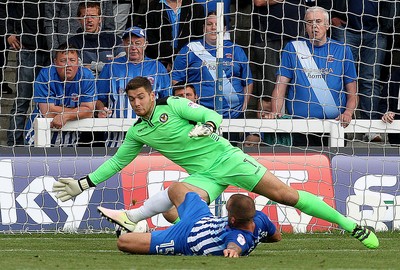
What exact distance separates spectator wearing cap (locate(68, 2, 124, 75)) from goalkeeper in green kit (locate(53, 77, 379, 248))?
3.63m

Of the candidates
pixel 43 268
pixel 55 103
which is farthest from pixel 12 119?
pixel 43 268

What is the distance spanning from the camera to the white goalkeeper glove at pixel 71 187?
10.7 metres

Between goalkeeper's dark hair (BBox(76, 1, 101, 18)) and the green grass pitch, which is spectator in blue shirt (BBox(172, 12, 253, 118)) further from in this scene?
the green grass pitch

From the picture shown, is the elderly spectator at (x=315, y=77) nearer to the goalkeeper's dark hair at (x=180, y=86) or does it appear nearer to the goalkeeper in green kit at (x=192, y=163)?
the goalkeeper's dark hair at (x=180, y=86)

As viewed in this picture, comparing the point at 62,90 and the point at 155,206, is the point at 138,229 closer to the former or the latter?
the point at 155,206

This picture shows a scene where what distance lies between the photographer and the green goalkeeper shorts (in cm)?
1011

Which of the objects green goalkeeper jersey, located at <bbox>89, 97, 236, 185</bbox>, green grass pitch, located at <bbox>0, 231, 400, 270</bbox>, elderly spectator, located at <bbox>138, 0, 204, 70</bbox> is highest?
elderly spectator, located at <bbox>138, 0, 204, 70</bbox>

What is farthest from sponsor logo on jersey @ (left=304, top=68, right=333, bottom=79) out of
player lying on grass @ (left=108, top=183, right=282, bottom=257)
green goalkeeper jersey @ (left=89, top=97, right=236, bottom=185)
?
player lying on grass @ (left=108, top=183, right=282, bottom=257)

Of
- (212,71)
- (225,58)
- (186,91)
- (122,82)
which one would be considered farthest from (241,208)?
(122,82)

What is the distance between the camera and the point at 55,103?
13828 mm

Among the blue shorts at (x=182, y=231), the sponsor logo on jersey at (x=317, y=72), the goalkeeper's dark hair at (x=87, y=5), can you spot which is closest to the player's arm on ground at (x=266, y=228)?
the blue shorts at (x=182, y=231)

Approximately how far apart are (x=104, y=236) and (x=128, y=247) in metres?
2.91

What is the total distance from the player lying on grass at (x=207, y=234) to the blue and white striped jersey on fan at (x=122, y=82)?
425 centimetres

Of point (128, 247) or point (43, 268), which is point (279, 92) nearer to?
point (128, 247)
